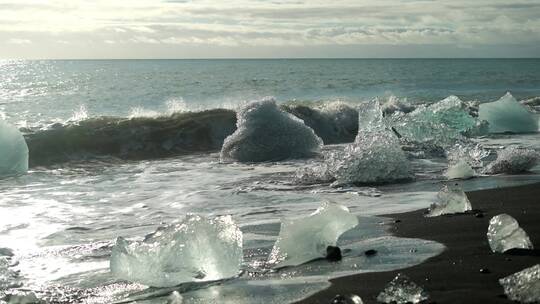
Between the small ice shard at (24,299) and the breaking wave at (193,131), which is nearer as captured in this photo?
the small ice shard at (24,299)

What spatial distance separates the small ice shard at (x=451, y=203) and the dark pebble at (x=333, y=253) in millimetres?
1294

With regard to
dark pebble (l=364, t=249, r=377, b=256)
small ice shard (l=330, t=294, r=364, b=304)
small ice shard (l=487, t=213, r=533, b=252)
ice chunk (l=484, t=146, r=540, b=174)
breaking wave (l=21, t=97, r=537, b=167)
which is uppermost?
small ice shard (l=487, t=213, r=533, b=252)

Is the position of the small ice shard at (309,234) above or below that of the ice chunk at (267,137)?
above

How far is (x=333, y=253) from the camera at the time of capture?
4.16m

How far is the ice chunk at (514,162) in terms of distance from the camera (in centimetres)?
727

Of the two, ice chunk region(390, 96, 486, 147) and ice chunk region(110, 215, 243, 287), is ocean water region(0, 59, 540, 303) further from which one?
ice chunk region(390, 96, 486, 147)

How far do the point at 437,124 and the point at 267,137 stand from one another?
104 inches

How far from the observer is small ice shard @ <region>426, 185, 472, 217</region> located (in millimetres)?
5145

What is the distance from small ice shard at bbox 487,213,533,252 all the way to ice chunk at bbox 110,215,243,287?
137 centimetres

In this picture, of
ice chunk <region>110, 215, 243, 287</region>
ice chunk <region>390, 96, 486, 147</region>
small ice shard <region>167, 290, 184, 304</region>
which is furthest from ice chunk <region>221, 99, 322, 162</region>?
small ice shard <region>167, 290, 184, 304</region>

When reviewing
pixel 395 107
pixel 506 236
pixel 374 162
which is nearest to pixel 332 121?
pixel 395 107

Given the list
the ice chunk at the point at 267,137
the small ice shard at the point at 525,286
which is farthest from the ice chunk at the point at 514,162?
the small ice shard at the point at 525,286

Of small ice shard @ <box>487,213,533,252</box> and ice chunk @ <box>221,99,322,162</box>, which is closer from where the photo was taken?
small ice shard @ <box>487,213,533,252</box>

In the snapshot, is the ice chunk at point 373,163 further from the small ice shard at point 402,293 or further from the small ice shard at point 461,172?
the small ice shard at point 402,293
